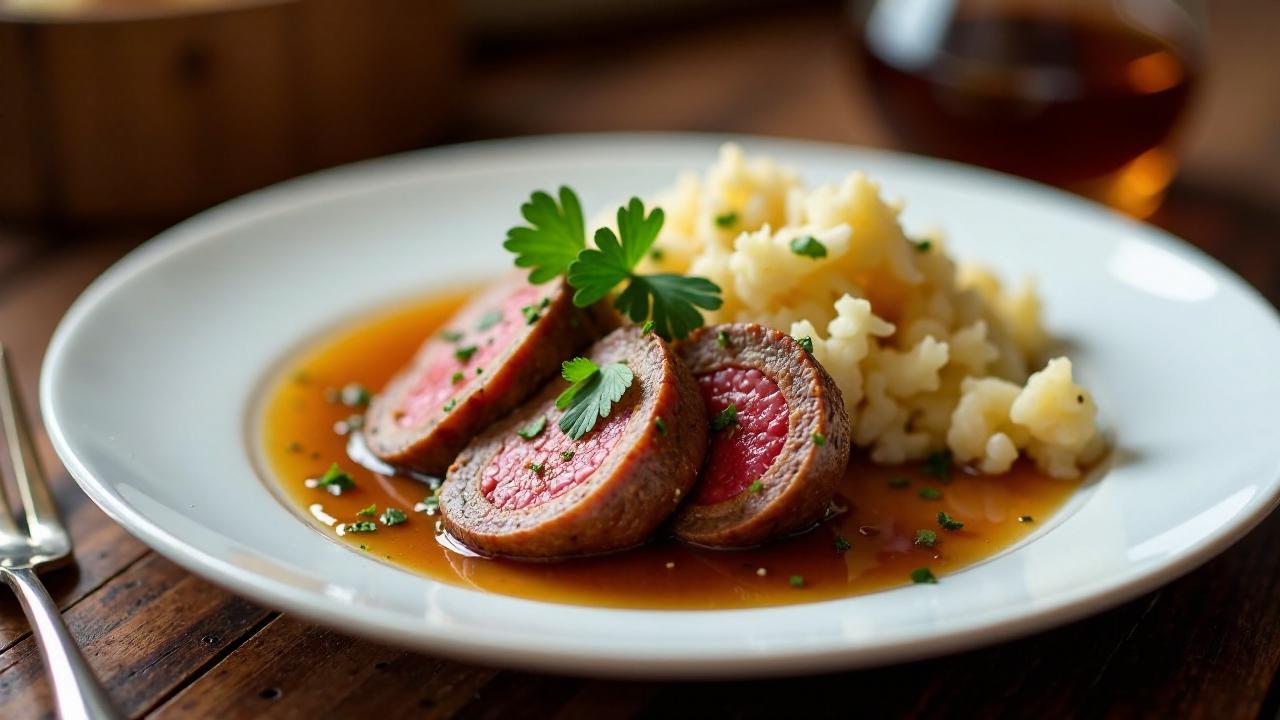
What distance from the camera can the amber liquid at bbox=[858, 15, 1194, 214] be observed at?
185 inches

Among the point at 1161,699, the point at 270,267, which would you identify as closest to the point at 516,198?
the point at 270,267

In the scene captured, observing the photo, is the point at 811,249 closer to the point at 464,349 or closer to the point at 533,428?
the point at 533,428

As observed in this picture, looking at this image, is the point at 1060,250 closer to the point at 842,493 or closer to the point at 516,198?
the point at 842,493

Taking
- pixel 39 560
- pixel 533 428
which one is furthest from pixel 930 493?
pixel 39 560

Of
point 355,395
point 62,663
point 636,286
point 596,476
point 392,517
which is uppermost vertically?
point 636,286

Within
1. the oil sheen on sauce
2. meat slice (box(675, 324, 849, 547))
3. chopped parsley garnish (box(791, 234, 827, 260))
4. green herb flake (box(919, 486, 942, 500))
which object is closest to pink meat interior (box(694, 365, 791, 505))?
meat slice (box(675, 324, 849, 547))

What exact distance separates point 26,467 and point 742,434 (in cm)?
175

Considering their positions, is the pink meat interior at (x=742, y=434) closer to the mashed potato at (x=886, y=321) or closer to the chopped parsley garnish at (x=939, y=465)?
the mashed potato at (x=886, y=321)

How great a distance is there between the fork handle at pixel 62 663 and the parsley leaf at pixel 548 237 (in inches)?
53.8

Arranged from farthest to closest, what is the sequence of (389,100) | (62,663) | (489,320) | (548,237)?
(389,100), (489,320), (548,237), (62,663)

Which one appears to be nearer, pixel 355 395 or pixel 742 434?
pixel 742 434

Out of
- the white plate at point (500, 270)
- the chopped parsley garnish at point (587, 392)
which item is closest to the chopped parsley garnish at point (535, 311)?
the chopped parsley garnish at point (587, 392)

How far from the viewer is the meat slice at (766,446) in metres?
2.82

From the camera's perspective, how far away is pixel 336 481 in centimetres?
320
